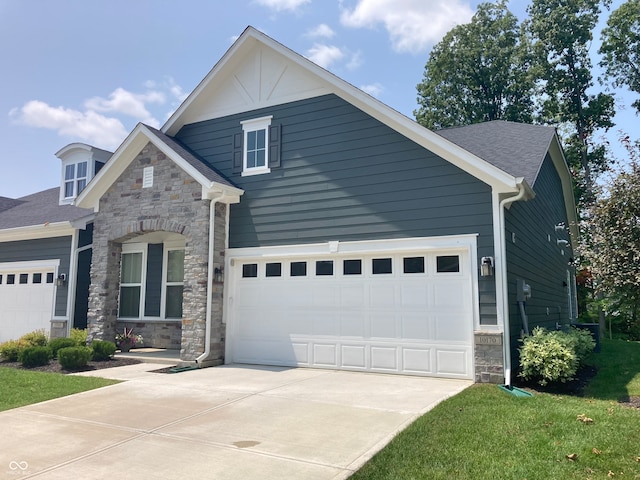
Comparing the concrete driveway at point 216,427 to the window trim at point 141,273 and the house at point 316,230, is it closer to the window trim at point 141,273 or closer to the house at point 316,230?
the house at point 316,230

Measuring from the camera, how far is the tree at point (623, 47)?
→ 24391mm

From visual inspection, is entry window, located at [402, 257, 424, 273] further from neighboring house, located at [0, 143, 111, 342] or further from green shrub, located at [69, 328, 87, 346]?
neighboring house, located at [0, 143, 111, 342]

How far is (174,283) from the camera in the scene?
13414mm

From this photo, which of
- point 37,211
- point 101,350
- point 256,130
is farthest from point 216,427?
point 37,211

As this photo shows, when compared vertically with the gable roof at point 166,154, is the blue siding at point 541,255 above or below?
below

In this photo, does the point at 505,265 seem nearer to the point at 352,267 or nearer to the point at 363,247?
the point at 363,247

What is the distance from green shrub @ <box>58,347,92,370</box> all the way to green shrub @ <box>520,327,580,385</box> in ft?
28.3

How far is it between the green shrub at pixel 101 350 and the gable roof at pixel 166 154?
365cm

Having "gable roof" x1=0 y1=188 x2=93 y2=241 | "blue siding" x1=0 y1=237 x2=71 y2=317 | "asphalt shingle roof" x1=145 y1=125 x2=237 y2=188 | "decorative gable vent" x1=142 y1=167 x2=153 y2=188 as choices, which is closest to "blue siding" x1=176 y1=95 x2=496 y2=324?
"asphalt shingle roof" x1=145 y1=125 x2=237 y2=188

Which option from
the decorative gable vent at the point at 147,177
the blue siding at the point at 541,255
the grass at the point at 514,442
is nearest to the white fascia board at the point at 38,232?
the decorative gable vent at the point at 147,177

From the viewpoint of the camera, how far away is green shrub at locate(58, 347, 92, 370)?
1005 cm

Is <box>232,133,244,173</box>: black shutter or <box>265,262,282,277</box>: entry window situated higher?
<box>232,133,244,173</box>: black shutter

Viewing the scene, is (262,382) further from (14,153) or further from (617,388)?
(14,153)

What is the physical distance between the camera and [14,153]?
15195 mm
